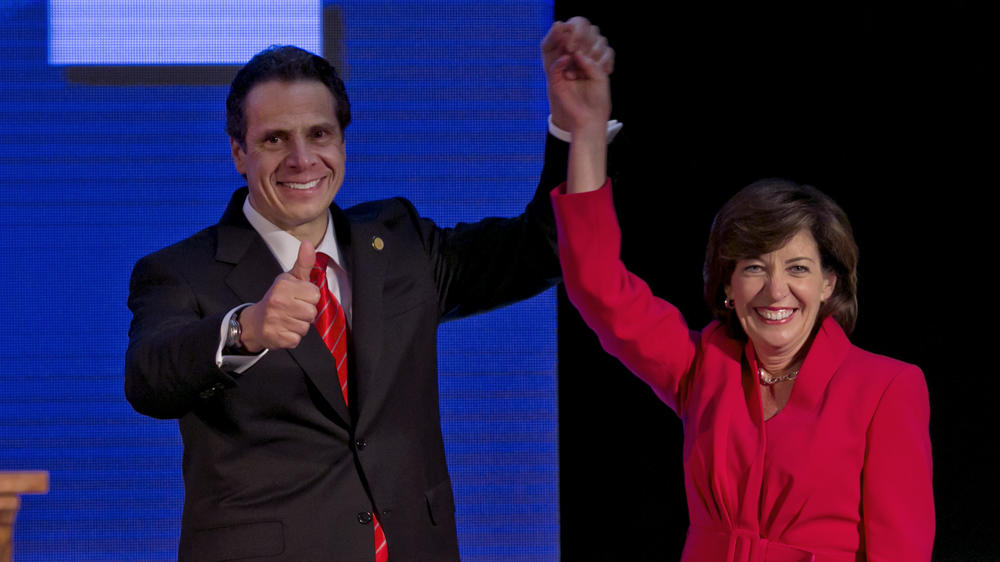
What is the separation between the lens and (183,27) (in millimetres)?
2730

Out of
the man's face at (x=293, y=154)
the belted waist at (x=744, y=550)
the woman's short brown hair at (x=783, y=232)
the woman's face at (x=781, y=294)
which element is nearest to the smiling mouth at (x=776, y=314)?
the woman's face at (x=781, y=294)

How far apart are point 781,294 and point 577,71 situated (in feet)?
1.73

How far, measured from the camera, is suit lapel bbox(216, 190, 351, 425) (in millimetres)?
1741

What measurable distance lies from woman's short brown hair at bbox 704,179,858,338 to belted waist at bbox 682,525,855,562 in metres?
0.38

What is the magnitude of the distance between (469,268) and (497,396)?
799 mm

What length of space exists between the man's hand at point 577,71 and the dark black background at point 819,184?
0.94 m

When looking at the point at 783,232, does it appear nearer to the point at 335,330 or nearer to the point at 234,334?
the point at 335,330

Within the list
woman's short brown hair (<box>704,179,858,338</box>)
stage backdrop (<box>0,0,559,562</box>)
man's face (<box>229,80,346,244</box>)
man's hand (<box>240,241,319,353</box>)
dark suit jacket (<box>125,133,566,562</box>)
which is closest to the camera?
man's hand (<box>240,241,319,353</box>)

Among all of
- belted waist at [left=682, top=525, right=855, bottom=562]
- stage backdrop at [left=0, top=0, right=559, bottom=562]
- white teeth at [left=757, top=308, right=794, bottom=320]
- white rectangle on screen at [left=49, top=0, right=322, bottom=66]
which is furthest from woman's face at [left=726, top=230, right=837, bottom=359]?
white rectangle on screen at [left=49, top=0, right=322, bottom=66]

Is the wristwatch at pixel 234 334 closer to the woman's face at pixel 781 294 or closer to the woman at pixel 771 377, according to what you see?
the woman at pixel 771 377

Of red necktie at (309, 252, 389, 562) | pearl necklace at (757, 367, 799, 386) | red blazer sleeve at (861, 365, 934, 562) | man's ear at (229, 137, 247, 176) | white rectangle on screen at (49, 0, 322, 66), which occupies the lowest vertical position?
red blazer sleeve at (861, 365, 934, 562)

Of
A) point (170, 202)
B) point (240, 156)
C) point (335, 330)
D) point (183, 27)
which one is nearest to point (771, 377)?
point (335, 330)

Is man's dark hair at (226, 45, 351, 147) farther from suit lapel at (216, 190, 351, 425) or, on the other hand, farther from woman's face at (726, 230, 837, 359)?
woman's face at (726, 230, 837, 359)

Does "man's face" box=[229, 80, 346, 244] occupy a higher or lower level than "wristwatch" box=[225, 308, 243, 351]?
higher
